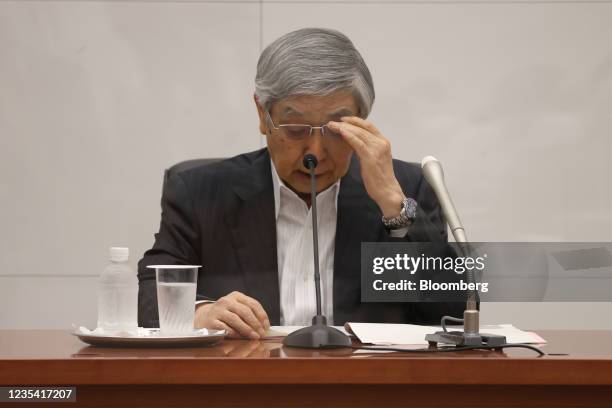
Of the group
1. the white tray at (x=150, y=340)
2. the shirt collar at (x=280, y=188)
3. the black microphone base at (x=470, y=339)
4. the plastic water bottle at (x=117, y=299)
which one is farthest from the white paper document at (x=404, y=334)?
the shirt collar at (x=280, y=188)

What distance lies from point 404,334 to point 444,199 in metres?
0.27

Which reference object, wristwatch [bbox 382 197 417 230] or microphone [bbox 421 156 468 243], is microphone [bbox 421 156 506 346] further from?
wristwatch [bbox 382 197 417 230]

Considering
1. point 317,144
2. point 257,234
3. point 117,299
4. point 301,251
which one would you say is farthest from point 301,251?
point 117,299

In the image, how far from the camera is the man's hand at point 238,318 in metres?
1.63

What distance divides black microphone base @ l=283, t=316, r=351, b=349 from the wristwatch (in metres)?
0.53

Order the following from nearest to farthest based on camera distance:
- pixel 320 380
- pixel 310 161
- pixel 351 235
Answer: pixel 320 380 → pixel 310 161 → pixel 351 235

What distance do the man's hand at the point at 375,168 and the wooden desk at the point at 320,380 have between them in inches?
28.7

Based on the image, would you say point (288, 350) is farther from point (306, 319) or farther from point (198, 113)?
point (198, 113)

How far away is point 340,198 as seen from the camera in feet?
7.20

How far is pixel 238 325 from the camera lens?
1.62 m

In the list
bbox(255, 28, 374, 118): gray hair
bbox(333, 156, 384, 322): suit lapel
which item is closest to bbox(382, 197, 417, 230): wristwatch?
bbox(333, 156, 384, 322): suit lapel

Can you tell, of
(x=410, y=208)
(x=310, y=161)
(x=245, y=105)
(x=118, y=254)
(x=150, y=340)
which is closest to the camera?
(x=150, y=340)

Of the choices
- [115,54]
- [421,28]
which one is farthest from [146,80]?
[421,28]

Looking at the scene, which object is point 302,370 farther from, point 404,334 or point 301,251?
point 301,251
